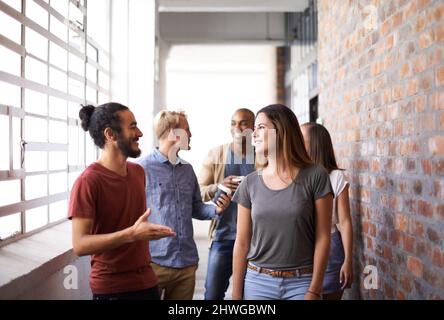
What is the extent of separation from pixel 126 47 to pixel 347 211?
2354mm

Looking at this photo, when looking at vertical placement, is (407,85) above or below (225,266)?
above

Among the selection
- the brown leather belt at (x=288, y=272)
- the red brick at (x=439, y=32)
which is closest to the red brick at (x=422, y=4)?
the red brick at (x=439, y=32)

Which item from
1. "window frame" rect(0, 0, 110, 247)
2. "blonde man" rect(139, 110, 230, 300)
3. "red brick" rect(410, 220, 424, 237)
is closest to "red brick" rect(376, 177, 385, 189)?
"red brick" rect(410, 220, 424, 237)

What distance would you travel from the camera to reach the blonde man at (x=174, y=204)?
2418 mm

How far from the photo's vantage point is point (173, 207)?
8.11ft

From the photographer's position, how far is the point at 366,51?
2.79 meters

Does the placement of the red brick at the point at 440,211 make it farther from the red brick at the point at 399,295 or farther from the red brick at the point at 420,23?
the red brick at the point at 420,23

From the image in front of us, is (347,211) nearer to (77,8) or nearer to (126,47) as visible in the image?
(77,8)

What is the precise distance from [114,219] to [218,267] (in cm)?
115

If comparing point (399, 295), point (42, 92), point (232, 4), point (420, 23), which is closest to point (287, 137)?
point (420, 23)

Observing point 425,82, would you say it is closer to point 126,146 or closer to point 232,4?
point 126,146

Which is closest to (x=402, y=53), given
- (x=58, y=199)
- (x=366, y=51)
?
(x=366, y=51)

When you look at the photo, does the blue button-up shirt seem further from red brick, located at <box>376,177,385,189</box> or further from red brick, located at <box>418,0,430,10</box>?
red brick, located at <box>418,0,430,10</box>

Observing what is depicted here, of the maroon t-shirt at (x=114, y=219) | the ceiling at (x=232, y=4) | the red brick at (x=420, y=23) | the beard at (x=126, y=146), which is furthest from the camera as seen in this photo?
the ceiling at (x=232, y=4)
